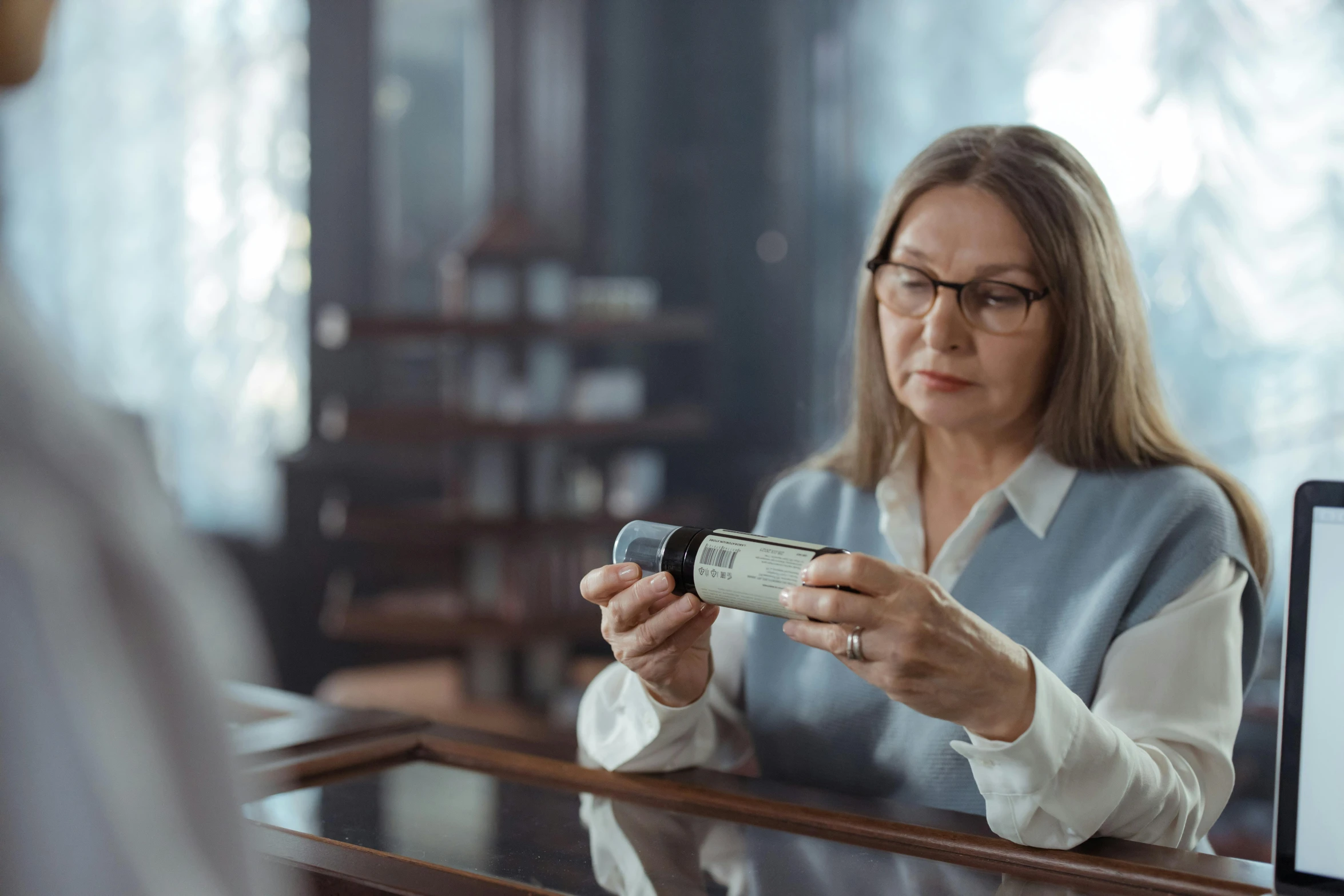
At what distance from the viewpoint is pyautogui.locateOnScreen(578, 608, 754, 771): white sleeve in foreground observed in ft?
3.76

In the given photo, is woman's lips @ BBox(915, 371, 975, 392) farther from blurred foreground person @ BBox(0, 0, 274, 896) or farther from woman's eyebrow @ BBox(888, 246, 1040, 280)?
blurred foreground person @ BBox(0, 0, 274, 896)

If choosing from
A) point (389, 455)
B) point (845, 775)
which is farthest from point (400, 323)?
point (845, 775)

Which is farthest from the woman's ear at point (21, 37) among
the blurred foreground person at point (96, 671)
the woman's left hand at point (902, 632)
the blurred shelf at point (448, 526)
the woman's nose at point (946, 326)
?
the blurred shelf at point (448, 526)

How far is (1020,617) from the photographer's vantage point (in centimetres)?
124

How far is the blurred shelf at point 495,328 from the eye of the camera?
3475mm

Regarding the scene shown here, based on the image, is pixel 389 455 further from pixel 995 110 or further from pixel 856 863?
pixel 856 863

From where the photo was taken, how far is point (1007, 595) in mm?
1255

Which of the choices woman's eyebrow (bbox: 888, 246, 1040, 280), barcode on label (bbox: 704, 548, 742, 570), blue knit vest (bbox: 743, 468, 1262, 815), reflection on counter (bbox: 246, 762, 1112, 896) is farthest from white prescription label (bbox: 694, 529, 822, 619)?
woman's eyebrow (bbox: 888, 246, 1040, 280)

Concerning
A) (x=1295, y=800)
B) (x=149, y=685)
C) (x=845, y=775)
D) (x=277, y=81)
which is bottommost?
(x=845, y=775)

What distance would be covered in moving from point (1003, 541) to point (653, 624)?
1.60 feet

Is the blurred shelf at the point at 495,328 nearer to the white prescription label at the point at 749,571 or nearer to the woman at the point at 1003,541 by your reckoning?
the woman at the point at 1003,541

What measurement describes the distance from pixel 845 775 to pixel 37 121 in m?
4.70

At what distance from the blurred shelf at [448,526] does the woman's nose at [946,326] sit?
2.22 meters

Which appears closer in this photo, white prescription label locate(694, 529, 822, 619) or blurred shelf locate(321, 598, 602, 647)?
white prescription label locate(694, 529, 822, 619)
